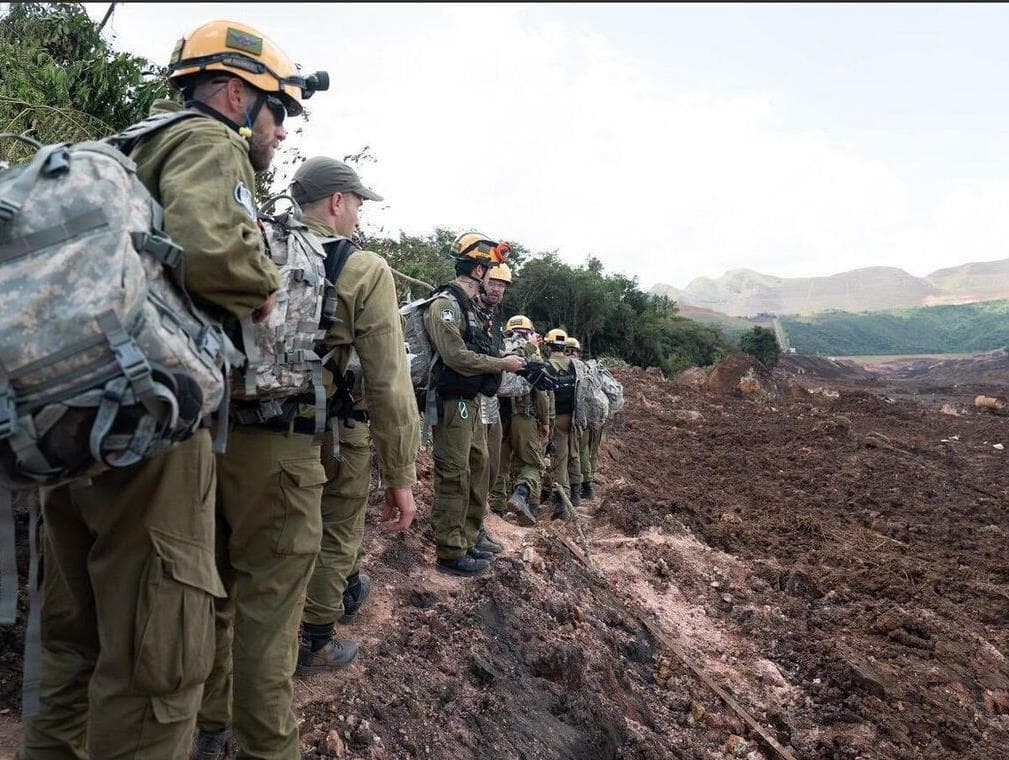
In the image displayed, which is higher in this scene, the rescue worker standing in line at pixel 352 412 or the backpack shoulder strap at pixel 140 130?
the backpack shoulder strap at pixel 140 130

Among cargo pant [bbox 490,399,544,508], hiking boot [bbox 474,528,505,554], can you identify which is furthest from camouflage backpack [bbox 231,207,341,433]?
cargo pant [bbox 490,399,544,508]

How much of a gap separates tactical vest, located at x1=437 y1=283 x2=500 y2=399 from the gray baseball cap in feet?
6.25

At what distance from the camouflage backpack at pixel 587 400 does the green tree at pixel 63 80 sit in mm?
5479

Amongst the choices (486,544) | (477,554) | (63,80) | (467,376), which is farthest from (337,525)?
(63,80)

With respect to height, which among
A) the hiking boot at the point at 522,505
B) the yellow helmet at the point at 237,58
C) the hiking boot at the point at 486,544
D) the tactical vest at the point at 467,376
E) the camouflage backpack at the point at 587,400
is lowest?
the hiking boot at the point at 522,505

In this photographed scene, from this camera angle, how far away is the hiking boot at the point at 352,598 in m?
3.95

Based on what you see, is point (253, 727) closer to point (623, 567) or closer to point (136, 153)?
point (136, 153)

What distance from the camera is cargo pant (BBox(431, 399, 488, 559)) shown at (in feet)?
16.0

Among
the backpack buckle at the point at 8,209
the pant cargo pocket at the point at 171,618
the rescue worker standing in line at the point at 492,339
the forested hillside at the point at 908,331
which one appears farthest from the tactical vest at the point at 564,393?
the forested hillside at the point at 908,331

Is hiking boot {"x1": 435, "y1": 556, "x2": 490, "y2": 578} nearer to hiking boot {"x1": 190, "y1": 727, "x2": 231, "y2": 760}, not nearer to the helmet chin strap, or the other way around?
hiking boot {"x1": 190, "y1": 727, "x2": 231, "y2": 760}

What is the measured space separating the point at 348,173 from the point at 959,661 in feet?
17.6

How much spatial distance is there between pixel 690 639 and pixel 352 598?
2878mm

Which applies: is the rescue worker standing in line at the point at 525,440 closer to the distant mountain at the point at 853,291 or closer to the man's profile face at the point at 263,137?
the man's profile face at the point at 263,137

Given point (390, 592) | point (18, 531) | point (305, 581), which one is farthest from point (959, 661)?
point (18, 531)
